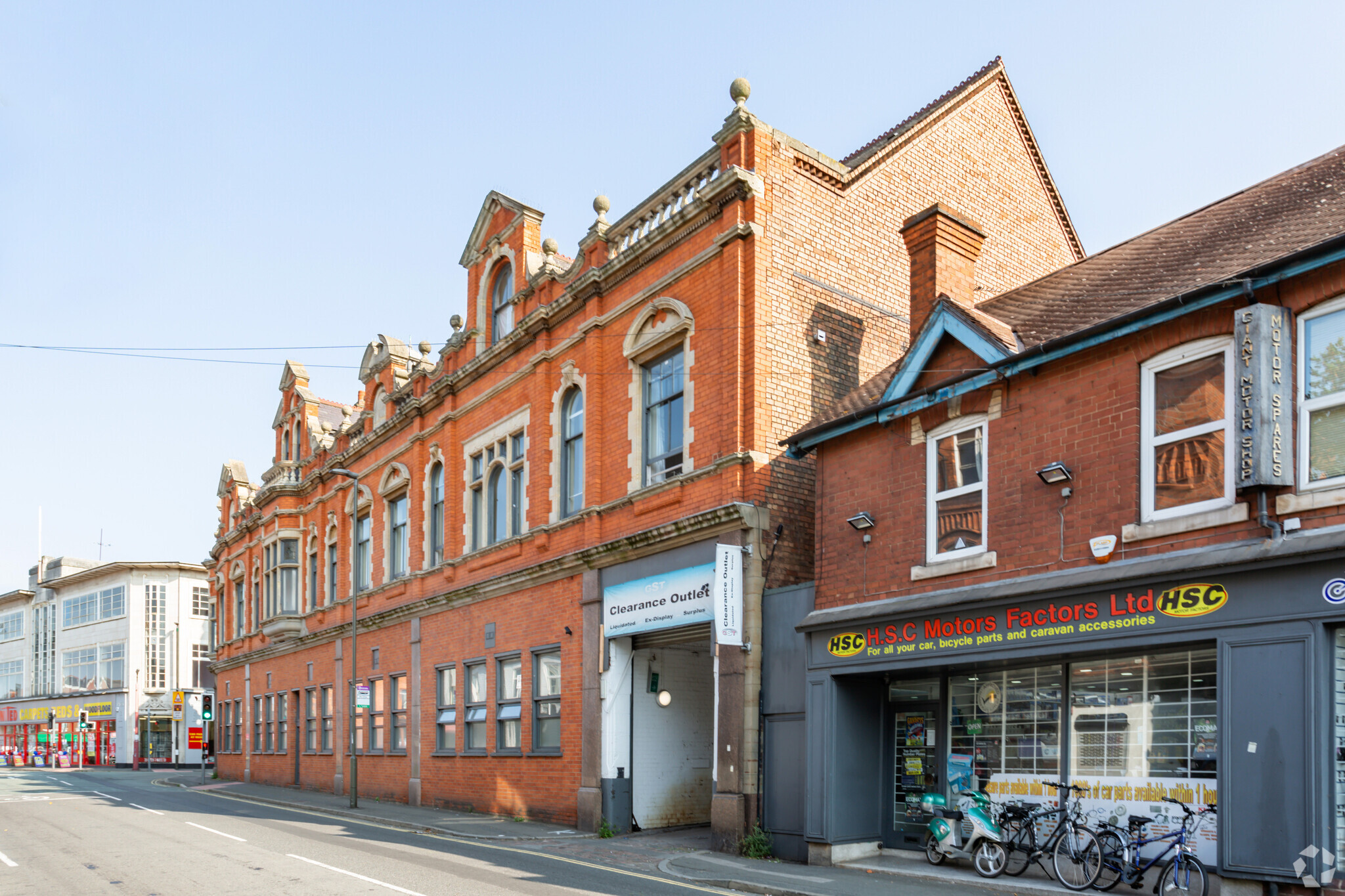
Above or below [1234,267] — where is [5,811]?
below

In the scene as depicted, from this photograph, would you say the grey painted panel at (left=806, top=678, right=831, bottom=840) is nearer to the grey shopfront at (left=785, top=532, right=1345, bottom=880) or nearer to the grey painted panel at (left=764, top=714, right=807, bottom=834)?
the grey shopfront at (left=785, top=532, right=1345, bottom=880)

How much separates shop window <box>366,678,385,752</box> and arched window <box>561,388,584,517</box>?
11388 mm

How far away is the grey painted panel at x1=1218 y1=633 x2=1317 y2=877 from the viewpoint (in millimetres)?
9492

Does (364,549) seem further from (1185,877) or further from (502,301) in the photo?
(1185,877)

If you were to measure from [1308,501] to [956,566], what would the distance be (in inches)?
167

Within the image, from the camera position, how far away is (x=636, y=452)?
19859mm

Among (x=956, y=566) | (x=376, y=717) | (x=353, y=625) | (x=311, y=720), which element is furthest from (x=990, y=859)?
(x=311, y=720)

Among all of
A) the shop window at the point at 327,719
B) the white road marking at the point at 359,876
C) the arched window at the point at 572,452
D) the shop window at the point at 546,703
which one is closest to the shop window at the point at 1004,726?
the white road marking at the point at 359,876

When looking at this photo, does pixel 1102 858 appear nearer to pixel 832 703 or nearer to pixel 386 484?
pixel 832 703

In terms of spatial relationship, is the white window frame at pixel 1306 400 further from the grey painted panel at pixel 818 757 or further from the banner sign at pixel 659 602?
the banner sign at pixel 659 602

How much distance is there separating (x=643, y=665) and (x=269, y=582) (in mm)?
27144

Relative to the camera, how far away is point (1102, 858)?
11352 mm

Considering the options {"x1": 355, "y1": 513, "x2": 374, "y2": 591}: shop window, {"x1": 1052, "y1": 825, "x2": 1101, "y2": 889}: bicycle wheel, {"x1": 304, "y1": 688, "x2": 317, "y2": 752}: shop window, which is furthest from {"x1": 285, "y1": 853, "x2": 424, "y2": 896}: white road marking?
{"x1": 304, "y1": 688, "x2": 317, "y2": 752}: shop window

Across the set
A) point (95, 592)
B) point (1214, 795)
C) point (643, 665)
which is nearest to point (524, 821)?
point (643, 665)
